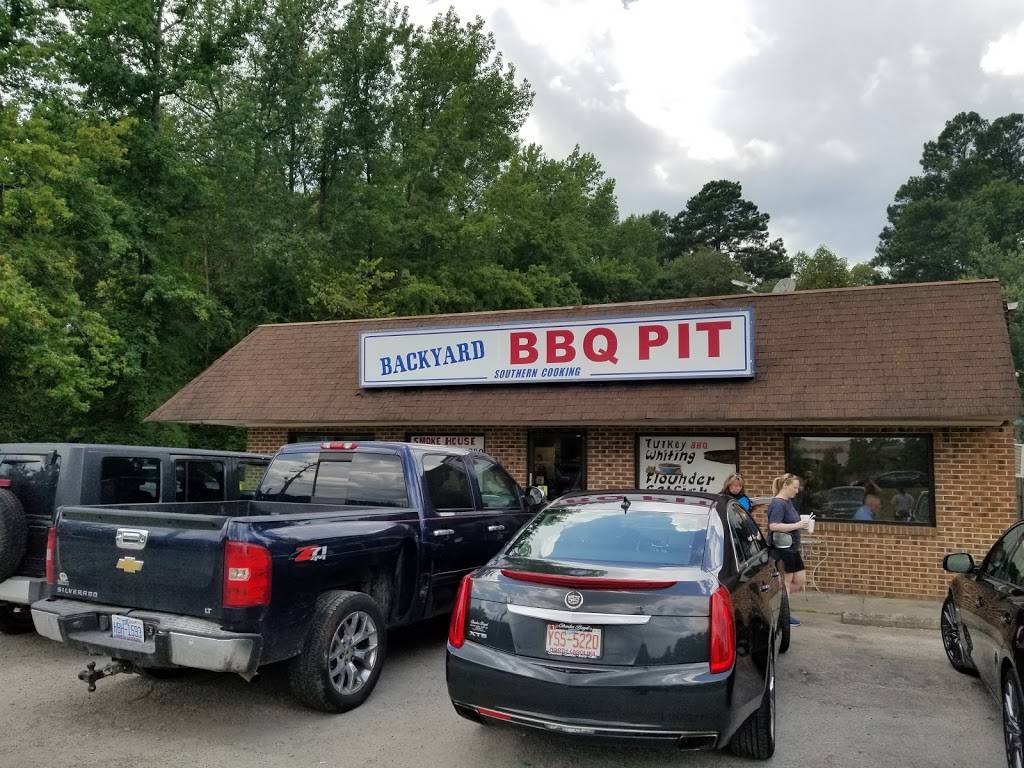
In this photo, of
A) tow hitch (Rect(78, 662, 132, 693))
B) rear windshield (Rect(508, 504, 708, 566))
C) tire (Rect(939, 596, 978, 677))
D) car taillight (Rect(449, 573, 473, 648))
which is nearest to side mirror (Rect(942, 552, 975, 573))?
tire (Rect(939, 596, 978, 677))

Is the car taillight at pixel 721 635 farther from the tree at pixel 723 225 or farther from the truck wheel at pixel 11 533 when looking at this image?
the tree at pixel 723 225

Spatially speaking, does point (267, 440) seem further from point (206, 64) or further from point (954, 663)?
point (206, 64)

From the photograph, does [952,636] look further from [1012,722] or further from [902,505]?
[902,505]

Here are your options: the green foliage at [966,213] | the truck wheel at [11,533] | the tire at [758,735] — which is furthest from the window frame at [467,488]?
the green foliage at [966,213]

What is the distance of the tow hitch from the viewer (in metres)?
5.03

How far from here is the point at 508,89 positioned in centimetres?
3684

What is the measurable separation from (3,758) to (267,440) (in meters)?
10.3

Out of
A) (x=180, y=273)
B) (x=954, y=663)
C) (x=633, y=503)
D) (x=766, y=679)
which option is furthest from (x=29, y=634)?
(x=180, y=273)

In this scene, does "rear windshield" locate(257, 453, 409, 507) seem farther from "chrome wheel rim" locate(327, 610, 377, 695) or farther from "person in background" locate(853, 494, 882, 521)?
"person in background" locate(853, 494, 882, 521)

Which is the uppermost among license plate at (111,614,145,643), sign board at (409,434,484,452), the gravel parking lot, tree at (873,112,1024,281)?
tree at (873,112,1024,281)

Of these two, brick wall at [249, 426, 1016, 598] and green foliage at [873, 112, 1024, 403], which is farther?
green foliage at [873, 112, 1024, 403]

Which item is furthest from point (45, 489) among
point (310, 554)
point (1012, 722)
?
point (1012, 722)

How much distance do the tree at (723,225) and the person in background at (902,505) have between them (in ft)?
207

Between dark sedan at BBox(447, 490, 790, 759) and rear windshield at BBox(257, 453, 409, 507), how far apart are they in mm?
2192
